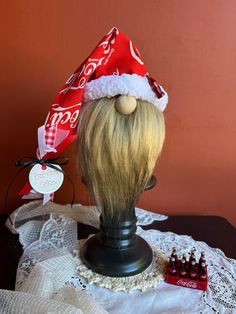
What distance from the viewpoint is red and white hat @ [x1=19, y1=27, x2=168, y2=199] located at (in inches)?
24.3

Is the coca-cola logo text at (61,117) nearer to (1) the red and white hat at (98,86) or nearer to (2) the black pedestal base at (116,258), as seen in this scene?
(1) the red and white hat at (98,86)

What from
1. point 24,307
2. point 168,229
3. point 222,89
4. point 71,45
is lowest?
point 168,229

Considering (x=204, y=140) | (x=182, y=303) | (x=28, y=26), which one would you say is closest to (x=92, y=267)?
(x=182, y=303)

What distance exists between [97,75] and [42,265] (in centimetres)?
37

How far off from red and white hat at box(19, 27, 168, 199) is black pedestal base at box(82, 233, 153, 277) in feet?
0.75

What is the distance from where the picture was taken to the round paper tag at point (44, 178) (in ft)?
2.21

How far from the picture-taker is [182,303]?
65cm

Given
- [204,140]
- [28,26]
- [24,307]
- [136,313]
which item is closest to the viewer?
[24,307]

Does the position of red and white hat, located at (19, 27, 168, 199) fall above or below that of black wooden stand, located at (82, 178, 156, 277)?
above

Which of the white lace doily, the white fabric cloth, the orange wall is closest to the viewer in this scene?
the white fabric cloth

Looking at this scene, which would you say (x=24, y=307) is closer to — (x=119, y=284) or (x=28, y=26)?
(x=119, y=284)

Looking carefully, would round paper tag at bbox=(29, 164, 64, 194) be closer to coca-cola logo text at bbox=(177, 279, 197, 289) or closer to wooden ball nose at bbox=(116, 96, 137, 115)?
wooden ball nose at bbox=(116, 96, 137, 115)

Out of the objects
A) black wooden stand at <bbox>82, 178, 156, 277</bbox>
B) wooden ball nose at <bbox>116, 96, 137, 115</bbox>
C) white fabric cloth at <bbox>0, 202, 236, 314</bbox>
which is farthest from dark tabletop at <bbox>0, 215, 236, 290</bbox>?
wooden ball nose at <bbox>116, 96, 137, 115</bbox>

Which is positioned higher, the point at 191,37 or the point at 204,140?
the point at 191,37
